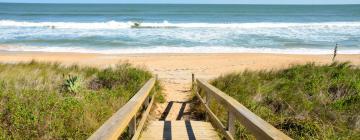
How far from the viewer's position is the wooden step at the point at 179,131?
609 cm

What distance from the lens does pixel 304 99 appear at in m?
8.31

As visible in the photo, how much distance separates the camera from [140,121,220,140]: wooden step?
609cm

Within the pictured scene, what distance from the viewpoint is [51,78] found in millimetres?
11242

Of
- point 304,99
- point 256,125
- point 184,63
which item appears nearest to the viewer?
point 256,125

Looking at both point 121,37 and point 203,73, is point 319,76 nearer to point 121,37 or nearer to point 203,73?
point 203,73

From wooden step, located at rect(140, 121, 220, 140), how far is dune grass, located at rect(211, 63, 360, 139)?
439mm

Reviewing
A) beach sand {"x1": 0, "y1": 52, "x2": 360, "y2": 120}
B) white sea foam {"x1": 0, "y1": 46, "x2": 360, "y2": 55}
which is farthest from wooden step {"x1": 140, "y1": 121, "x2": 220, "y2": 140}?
white sea foam {"x1": 0, "y1": 46, "x2": 360, "y2": 55}

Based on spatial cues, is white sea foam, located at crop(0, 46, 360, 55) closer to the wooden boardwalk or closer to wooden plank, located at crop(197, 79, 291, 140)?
the wooden boardwalk

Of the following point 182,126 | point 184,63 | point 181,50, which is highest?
point 181,50

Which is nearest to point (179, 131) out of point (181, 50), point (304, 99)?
point (304, 99)

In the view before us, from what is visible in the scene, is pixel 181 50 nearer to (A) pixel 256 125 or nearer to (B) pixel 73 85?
(B) pixel 73 85

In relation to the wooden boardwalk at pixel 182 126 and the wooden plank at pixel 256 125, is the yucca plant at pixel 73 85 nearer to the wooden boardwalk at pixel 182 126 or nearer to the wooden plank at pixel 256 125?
the wooden boardwalk at pixel 182 126

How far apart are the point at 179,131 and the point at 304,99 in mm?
2784

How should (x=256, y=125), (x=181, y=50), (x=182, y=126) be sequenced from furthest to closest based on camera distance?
(x=181, y=50), (x=182, y=126), (x=256, y=125)
